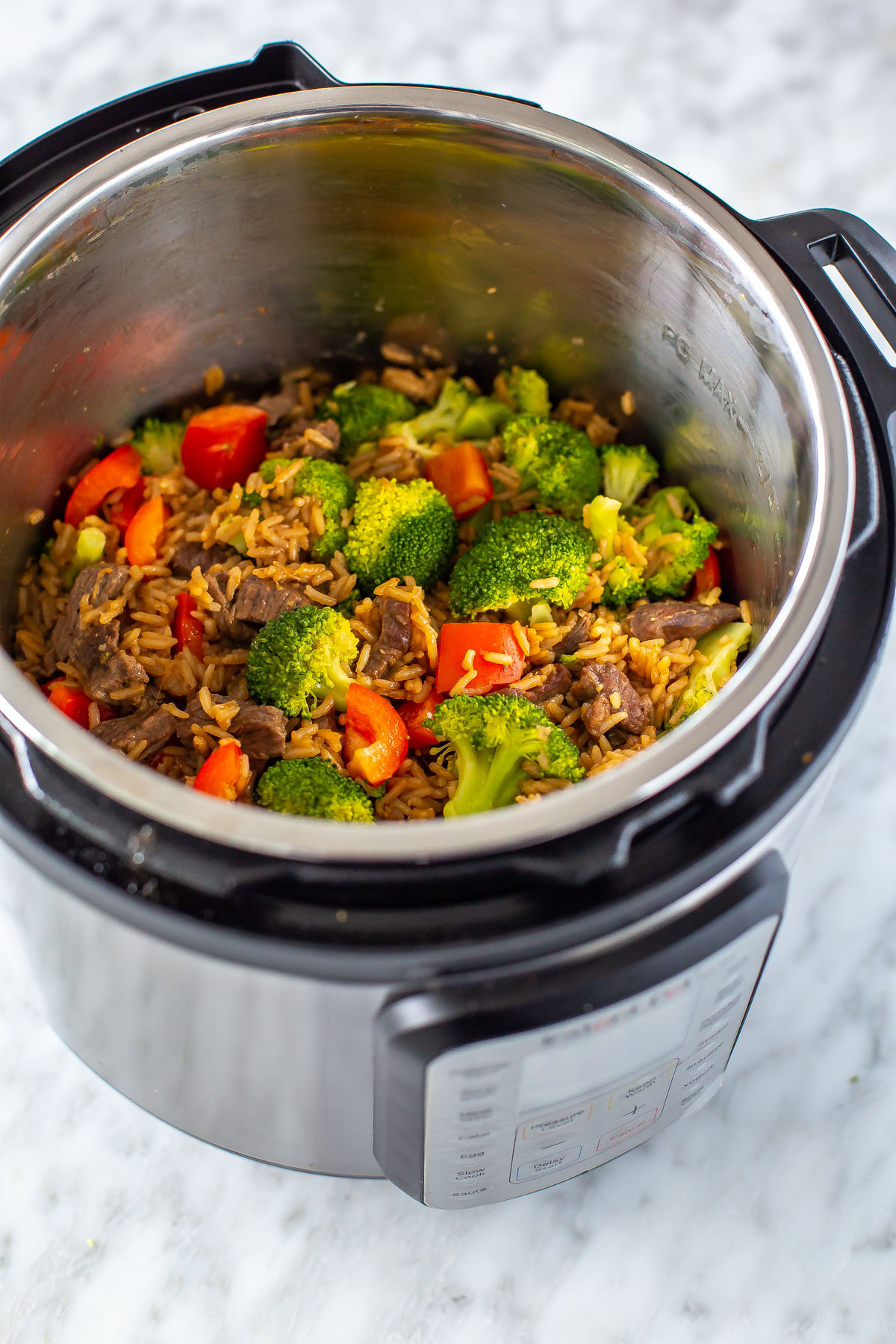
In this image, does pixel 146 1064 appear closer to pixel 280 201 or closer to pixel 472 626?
pixel 472 626

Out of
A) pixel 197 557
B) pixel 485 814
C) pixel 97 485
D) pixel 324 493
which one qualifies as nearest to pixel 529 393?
pixel 324 493

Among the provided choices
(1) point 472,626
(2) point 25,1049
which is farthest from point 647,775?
(2) point 25,1049

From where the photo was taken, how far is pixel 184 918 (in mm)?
1277

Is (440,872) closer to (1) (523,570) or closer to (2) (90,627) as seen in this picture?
(1) (523,570)

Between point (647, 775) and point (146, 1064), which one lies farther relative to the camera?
point (146, 1064)

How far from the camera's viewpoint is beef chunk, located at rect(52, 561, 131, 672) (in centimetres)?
192

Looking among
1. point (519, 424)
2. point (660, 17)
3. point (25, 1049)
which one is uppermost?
point (660, 17)

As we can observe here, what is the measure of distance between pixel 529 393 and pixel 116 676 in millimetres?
938

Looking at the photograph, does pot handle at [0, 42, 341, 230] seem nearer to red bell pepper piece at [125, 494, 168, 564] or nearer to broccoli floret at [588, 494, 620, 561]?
red bell pepper piece at [125, 494, 168, 564]

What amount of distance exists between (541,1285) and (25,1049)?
0.97m

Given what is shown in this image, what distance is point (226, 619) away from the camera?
2.01m

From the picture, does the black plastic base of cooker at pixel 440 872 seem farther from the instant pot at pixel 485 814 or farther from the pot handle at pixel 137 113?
the pot handle at pixel 137 113

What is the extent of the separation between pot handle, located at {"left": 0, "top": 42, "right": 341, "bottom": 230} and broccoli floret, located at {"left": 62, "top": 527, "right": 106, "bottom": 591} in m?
0.52

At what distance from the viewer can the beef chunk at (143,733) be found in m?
1.80
